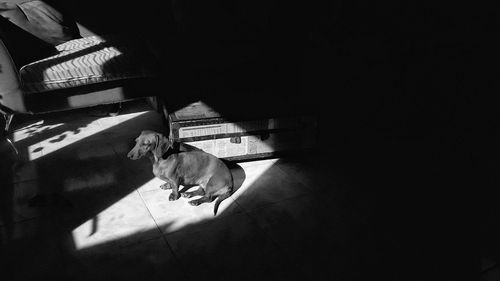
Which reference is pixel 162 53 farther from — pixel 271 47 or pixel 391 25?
pixel 391 25

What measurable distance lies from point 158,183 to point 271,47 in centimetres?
196

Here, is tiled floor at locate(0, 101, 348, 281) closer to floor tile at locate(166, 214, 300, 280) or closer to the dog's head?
floor tile at locate(166, 214, 300, 280)

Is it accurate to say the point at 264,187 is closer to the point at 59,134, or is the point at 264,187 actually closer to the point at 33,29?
the point at 59,134

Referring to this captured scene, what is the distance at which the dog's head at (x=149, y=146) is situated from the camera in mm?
2615

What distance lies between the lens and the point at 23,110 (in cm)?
310

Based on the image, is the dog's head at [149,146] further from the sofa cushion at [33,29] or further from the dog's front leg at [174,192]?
the sofa cushion at [33,29]

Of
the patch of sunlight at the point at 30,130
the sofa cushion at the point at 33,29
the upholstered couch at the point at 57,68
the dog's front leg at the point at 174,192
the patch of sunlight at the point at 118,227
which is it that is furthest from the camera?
the patch of sunlight at the point at 30,130

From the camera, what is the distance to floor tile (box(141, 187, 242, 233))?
8.23 feet

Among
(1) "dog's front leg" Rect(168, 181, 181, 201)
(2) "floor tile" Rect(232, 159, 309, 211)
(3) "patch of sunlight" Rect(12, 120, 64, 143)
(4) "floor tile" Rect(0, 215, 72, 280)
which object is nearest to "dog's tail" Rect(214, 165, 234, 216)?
(2) "floor tile" Rect(232, 159, 309, 211)

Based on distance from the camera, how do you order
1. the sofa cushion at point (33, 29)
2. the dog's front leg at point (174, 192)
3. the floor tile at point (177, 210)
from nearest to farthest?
the floor tile at point (177, 210) → the dog's front leg at point (174, 192) → the sofa cushion at point (33, 29)

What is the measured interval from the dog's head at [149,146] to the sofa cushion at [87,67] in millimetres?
987

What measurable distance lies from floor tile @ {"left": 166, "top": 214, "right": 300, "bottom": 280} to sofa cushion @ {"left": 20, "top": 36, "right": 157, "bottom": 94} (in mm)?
1686

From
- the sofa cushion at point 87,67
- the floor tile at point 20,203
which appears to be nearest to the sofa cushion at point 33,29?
the sofa cushion at point 87,67

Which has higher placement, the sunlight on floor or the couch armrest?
the couch armrest
